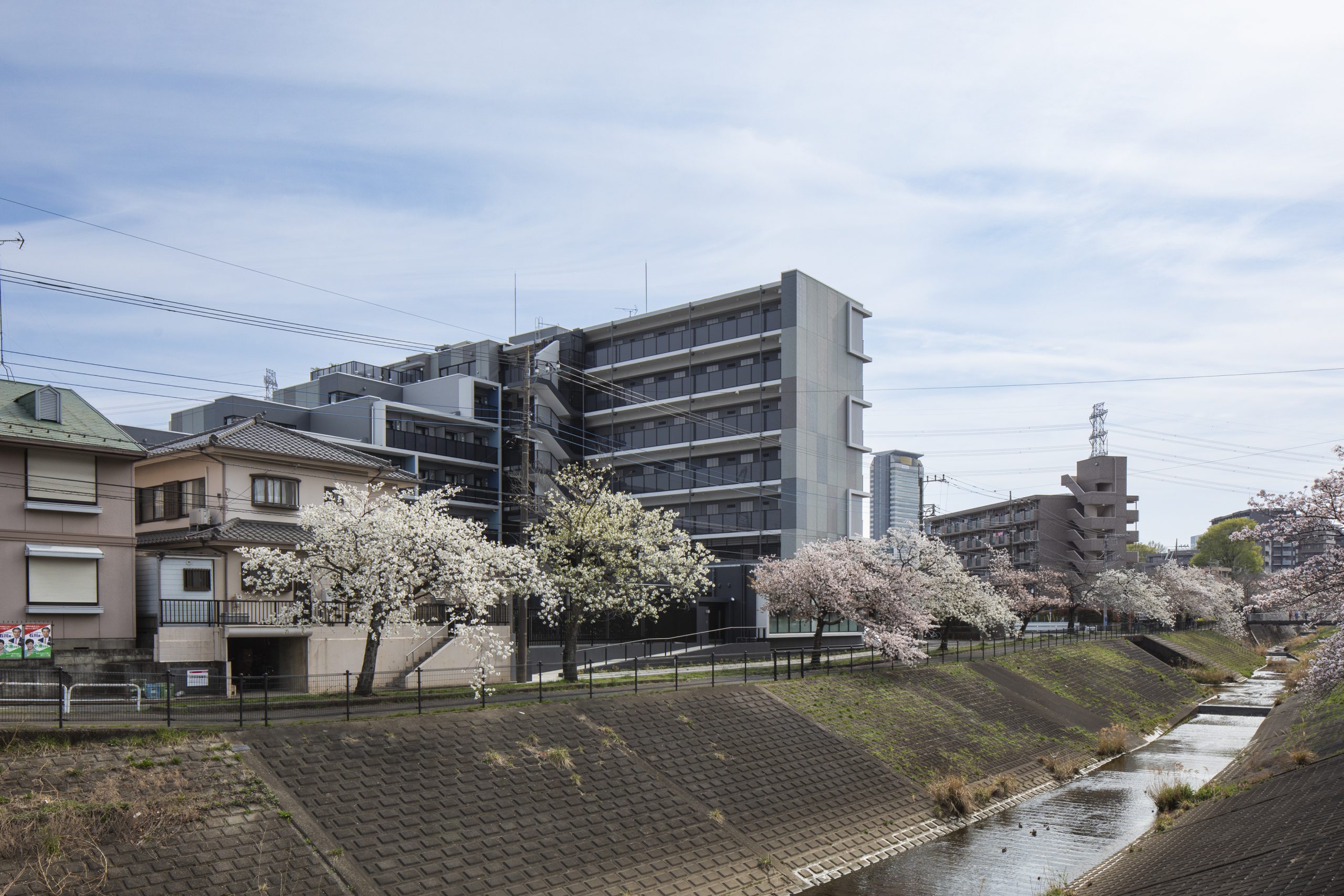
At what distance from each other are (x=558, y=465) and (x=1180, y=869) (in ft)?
167

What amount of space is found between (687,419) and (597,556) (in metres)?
30.2

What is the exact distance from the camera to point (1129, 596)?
84312mm

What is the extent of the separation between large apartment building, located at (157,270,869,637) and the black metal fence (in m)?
17.1

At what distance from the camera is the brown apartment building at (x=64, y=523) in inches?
1073

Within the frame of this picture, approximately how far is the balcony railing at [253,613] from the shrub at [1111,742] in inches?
1080

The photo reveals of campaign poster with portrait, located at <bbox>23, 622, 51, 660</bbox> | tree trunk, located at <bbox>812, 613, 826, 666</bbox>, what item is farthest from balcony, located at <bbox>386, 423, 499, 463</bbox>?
campaign poster with portrait, located at <bbox>23, 622, 51, 660</bbox>

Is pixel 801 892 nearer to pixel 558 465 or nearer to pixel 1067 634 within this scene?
pixel 558 465

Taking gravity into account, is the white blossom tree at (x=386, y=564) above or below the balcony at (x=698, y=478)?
below

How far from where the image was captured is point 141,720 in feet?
65.1

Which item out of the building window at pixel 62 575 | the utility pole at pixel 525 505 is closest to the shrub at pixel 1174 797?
the utility pole at pixel 525 505

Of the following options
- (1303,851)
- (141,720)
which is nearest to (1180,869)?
(1303,851)

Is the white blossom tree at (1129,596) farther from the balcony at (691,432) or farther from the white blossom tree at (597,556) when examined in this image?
the white blossom tree at (597,556)

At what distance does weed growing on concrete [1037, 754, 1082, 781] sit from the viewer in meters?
33.9

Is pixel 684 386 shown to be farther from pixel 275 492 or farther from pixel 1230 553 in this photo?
pixel 1230 553
